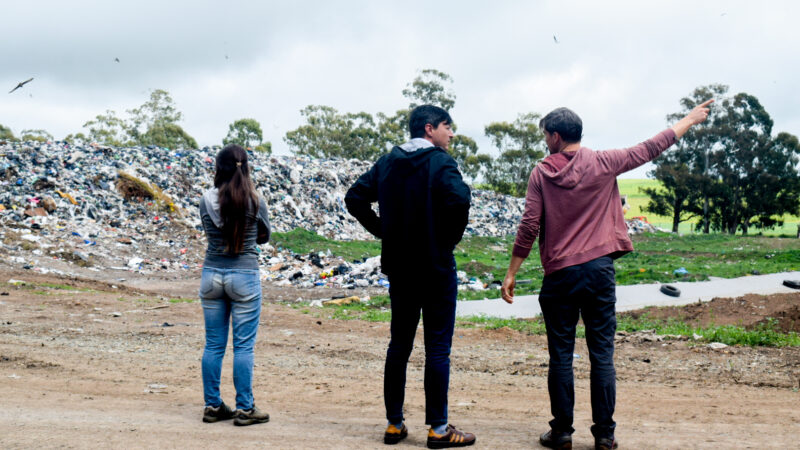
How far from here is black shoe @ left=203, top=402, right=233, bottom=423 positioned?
12.8 feet

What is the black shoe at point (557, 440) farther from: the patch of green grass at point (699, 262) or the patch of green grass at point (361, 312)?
the patch of green grass at point (699, 262)

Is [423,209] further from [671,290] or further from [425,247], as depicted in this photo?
[671,290]

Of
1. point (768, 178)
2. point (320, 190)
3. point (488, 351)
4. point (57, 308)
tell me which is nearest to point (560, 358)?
point (488, 351)

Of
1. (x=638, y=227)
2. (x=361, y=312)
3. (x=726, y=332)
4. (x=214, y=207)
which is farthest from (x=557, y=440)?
(x=638, y=227)

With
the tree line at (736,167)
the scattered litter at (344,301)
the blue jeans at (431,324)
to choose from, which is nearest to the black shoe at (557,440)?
the blue jeans at (431,324)

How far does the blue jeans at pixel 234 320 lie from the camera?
12.4 ft

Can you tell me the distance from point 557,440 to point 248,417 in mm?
1784

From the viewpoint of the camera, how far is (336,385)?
5332mm

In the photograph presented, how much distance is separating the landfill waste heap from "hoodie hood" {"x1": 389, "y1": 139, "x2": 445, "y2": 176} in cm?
971

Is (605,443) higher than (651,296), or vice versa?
(651,296)

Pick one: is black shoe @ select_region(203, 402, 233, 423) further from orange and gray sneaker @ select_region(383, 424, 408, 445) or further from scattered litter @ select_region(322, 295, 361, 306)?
scattered litter @ select_region(322, 295, 361, 306)

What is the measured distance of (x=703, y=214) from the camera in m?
44.1

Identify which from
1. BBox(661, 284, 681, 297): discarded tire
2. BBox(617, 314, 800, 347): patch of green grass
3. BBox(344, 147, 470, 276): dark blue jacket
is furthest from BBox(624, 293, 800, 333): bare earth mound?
BBox(344, 147, 470, 276): dark blue jacket

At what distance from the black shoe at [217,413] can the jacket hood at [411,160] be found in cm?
188
